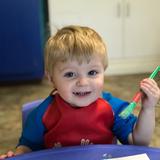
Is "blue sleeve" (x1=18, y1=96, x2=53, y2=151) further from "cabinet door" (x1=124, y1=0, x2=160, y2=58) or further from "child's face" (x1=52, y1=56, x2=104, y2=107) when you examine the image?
"cabinet door" (x1=124, y1=0, x2=160, y2=58)

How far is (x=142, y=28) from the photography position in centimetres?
288

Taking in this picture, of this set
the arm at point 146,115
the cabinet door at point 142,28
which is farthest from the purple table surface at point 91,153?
the cabinet door at point 142,28

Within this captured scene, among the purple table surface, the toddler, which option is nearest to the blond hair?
the toddler

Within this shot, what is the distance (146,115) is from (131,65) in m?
2.09

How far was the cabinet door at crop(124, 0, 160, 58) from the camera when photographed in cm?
279

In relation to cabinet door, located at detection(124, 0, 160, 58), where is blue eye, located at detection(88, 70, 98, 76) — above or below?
above

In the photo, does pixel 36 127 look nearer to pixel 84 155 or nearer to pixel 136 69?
pixel 84 155

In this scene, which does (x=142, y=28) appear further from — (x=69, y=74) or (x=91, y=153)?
(x=91, y=153)

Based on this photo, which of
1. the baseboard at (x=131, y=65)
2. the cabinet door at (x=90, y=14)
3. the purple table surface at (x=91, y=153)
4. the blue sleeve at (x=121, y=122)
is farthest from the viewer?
the baseboard at (x=131, y=65)

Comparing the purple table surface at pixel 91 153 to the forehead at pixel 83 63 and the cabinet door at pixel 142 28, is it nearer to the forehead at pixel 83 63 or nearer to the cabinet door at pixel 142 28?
the forehead at pixel 83 63

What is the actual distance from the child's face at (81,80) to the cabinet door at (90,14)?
1827 millimetres

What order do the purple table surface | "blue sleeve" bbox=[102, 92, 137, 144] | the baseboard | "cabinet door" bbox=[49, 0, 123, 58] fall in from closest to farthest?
1. the purple table surface
2. "blue sleeve" bbox=[102, 92, 137, 144]
3. "cabinet door" bbox=[49, 0, 123, 58]
4. the baseboard

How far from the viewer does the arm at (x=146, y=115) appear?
87 centimetres

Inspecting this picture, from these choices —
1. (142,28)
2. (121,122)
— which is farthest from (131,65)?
(121,122)
